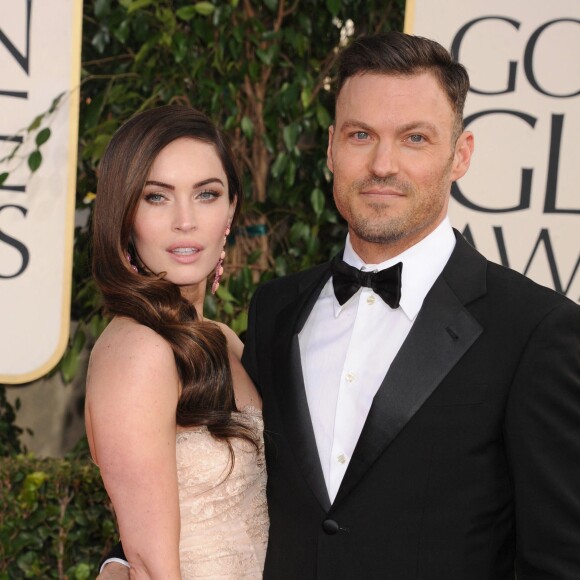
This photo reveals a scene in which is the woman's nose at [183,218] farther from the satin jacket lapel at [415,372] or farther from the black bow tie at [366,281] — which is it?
the satin jacket lapel at [415,372]

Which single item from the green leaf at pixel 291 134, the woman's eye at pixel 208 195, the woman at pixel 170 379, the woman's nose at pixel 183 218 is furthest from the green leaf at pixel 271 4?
the woman's nose at pixel 183 218

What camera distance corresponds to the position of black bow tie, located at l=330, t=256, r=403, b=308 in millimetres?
1937

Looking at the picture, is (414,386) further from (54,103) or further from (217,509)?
(54,103)

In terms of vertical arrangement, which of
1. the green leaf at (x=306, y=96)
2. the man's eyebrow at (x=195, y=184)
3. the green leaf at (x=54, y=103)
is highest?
the green leaf at (x=306, y=96)

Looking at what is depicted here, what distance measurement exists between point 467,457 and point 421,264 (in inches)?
17.3

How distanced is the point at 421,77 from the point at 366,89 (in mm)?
122

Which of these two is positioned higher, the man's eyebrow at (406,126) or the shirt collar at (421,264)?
the man's eyebrow at (406,126)

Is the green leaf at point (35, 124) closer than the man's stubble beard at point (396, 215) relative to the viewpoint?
No

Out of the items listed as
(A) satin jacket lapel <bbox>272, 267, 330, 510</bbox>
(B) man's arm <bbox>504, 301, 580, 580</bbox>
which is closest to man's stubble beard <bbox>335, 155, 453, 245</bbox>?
(A) satin jacket lapel <bbox>272, 267, 330, 510</bbox>

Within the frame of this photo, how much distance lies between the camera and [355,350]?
1946 millimetres

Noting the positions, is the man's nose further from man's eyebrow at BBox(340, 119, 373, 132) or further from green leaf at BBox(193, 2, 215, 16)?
green leaf at BBox(193, 2, 215, 16)

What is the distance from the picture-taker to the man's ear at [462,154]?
6.77 ft

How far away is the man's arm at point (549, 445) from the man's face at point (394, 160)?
389 mm

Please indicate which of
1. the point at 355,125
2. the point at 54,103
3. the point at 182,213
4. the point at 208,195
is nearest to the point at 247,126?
the point at 54,103
